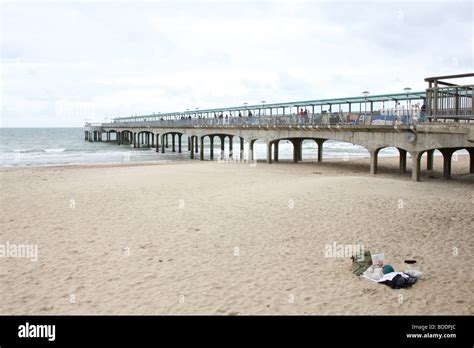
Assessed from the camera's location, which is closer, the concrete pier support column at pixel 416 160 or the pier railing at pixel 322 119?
the concrete pier support column at pixel 416 160

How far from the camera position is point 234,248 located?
963 cm

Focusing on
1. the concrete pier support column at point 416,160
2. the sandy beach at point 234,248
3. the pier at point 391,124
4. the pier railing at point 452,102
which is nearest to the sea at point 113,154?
the pier at point 391,124

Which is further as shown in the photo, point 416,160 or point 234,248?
point 416,160

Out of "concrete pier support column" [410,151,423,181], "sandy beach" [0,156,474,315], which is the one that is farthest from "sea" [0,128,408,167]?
"sandy beach" [0,156,474,315]

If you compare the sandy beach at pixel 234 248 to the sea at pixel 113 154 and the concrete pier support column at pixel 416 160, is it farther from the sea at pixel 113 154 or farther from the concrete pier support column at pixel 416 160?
the sea at pixel 113 154

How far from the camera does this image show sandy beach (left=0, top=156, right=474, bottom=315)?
6.87m

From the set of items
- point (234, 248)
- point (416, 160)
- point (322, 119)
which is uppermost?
point (322, 119)

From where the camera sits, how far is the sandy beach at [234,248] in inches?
271

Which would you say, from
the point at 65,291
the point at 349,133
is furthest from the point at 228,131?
the point at 65,291

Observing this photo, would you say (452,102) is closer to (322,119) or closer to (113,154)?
(322,119)

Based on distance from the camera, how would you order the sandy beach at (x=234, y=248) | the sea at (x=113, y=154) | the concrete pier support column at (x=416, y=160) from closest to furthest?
the sandy beach at (x=234, y=248), the concrete pier support column at (x=416, y=160), the sea at (x=113, y=154)

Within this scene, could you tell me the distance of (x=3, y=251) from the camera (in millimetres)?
9703

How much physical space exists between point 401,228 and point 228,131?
27314mm

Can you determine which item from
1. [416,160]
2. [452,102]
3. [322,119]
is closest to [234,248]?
[452,102]
